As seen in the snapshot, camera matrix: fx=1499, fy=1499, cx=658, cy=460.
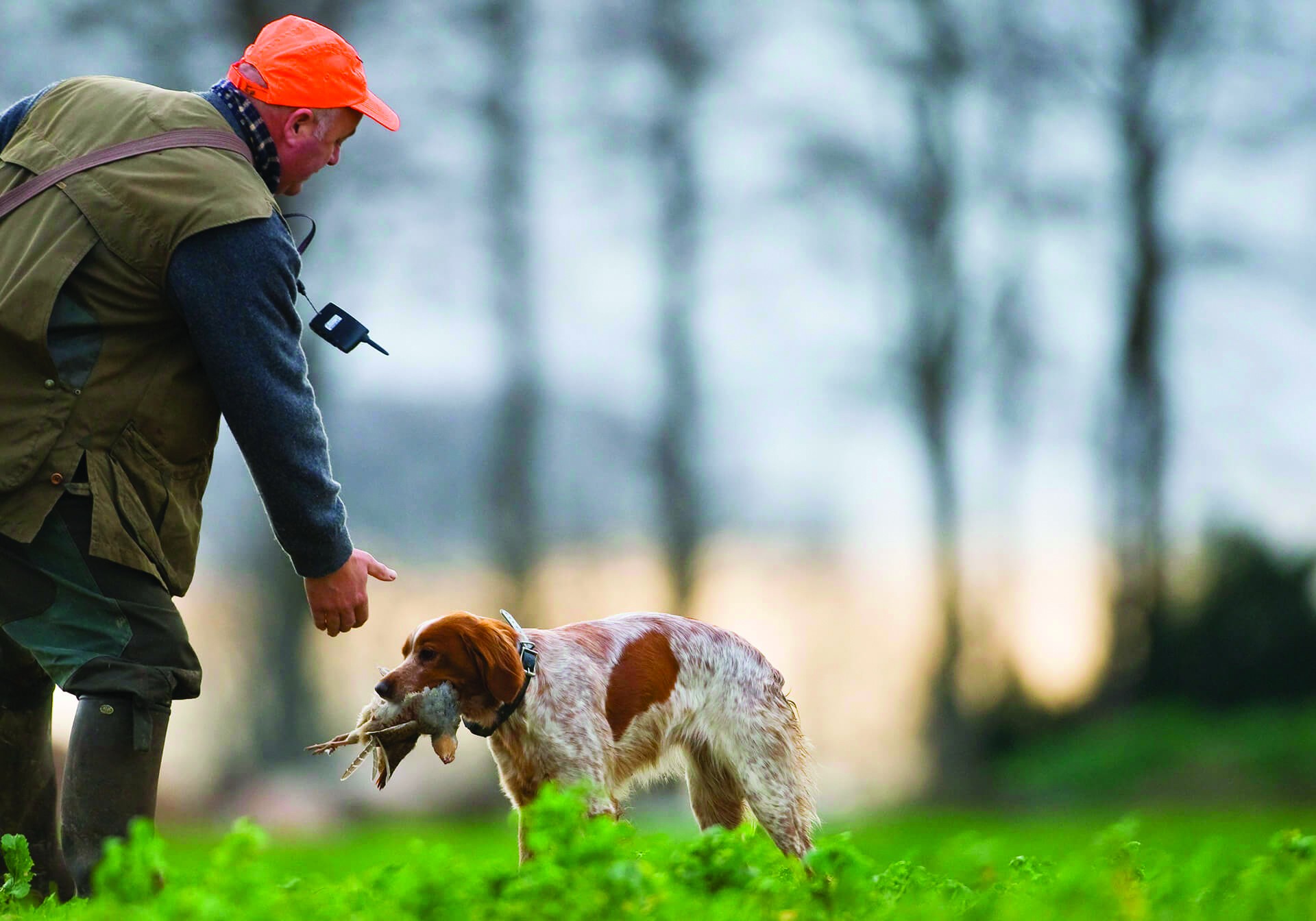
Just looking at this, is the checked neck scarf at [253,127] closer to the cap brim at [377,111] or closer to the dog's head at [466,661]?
the cap brim at [377,111]

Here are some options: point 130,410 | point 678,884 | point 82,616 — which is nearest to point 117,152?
point 130,410

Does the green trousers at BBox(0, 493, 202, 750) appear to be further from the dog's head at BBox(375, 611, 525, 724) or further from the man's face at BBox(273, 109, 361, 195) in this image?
the man's face at BBox(273, 109, 361, 195)

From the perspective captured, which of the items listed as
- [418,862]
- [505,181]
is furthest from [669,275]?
[418,862]

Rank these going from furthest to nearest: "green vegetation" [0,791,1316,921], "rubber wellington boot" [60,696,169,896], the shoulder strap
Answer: the shoulder strap → "rubber wellington boot" [60,696,169,896] → "green vegetation" [0,791,1316,921]

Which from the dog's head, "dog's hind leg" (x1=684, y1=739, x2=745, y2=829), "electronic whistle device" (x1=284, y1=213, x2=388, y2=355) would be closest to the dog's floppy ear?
the dog's head

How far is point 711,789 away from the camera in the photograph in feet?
15.6

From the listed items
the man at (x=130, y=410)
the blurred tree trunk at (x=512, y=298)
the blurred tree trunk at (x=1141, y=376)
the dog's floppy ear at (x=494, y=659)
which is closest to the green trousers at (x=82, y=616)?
the man at (x=130, y=410)

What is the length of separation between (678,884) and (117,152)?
2.07 metres

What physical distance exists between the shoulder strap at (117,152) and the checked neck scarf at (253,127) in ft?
0.47

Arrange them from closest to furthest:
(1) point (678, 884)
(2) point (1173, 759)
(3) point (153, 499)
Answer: (1) point (678, 884) < (3) point (153, 499) < (2) point (1173, 759)

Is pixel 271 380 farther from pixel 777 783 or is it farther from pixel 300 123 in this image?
pixel 777 783

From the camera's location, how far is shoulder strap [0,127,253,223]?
344 centimetres

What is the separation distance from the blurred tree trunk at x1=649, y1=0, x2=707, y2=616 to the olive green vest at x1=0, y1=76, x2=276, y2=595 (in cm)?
1177

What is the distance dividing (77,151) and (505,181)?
11807 mm
